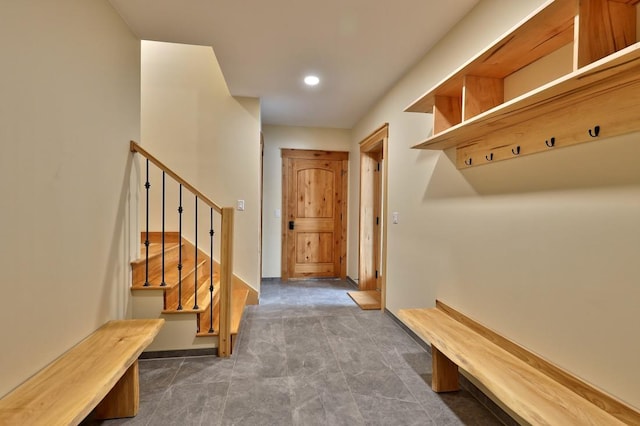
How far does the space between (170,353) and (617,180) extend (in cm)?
283

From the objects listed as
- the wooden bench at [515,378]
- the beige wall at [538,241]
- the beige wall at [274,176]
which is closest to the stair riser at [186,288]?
the beige wall at [274,176]

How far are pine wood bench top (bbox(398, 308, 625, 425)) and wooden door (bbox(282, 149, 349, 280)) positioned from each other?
3.15m

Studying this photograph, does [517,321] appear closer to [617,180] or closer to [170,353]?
[617,180]

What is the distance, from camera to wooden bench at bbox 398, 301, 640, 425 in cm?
110

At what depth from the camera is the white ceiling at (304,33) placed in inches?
76.6

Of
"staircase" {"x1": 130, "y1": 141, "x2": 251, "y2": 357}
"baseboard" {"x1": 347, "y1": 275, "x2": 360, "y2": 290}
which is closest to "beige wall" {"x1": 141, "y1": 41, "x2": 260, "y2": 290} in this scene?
"staircase" {"x1": 130, "y1": 141, "x2": 251, "y2": 357}

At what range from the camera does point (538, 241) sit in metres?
1.46

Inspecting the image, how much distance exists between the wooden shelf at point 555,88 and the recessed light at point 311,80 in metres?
1.41

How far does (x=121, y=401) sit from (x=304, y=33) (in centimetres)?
262

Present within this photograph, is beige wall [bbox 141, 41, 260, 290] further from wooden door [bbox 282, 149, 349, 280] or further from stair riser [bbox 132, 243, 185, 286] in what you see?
wooden door [bbox 282, 149, 349, 280]

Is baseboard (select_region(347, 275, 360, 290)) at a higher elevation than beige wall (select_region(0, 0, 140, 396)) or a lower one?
lower

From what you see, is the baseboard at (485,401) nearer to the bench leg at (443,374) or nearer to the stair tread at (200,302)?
the bench leg at (443,374)

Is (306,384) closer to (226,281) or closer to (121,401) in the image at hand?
(226,281)

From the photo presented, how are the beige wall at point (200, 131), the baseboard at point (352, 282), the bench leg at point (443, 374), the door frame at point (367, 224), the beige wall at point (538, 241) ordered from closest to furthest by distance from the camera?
the beige wall at point (538, 241) → the bench leg at point (443, 374) → the beige wall at point (200, 131) → the door frame at point (367, 224) → the baseboard at point (352, 282)
